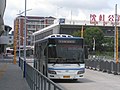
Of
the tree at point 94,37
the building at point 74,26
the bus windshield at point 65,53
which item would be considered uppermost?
the building at point 74,26

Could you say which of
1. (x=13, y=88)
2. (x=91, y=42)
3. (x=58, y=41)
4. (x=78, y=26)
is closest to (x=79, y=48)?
(x=58, y=41)

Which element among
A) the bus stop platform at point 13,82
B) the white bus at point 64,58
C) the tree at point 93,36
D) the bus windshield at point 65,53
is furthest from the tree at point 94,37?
the bus windshield at point 65,53

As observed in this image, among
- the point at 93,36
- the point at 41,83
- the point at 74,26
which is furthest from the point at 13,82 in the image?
the point at 74,26

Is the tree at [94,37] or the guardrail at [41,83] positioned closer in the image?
the guardrail at [41,83]

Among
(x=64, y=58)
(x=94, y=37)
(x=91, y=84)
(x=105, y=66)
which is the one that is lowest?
(x=91, y=84)

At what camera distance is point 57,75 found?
21641 millimetres

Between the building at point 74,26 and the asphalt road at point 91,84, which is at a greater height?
the building at point 74,26

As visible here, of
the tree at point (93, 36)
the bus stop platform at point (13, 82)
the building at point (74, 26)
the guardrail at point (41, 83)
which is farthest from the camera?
the building at point (74, 26)

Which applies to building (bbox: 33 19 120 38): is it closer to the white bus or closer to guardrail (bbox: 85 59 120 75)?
guardrail (bbox: 85 59 120 75)

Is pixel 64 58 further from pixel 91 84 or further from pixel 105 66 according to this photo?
pixel 105 66

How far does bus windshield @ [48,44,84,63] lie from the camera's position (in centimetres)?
2172

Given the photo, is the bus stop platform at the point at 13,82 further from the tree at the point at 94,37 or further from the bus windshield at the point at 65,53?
the tree at the point at 94,37

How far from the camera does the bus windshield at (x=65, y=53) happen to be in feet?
71.3

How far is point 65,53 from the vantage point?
2195 cm
